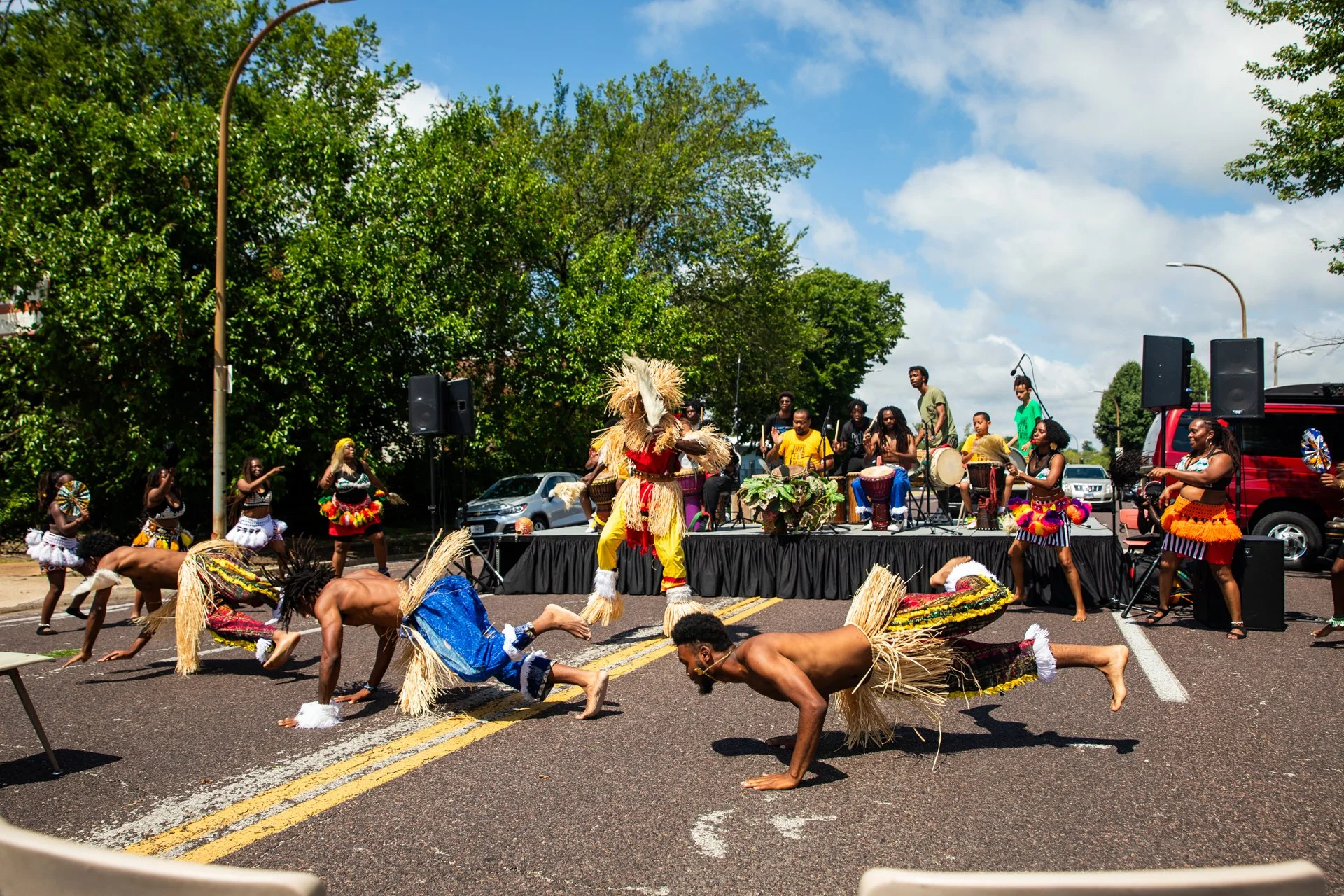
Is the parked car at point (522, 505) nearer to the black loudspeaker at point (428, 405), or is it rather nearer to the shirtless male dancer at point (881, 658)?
the black loudspeaker at point (428, 405)

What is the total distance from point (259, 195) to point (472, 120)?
638cm

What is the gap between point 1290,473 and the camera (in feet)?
43.3

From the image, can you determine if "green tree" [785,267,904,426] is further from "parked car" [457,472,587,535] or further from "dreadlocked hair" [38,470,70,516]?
"dreadlocked hair" [38,470,70,516]

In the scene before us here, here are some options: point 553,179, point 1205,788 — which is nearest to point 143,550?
point 1205,788

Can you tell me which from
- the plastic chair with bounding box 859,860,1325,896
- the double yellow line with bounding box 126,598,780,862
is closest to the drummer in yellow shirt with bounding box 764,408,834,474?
the double yellow line with bounding box 126,598,780,862

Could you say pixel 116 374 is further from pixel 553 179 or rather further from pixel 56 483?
pixel 553 179

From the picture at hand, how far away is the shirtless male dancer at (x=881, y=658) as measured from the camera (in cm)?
427

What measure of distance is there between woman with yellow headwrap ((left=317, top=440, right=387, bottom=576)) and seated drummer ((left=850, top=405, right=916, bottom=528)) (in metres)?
5.94

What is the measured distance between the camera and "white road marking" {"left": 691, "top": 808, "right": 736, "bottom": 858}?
3.63 meters

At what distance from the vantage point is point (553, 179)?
27.7m

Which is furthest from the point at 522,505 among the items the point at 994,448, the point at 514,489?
the point at 994,448

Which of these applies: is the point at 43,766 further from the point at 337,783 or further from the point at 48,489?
the point at 48,489

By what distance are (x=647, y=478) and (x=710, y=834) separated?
4.16 meters

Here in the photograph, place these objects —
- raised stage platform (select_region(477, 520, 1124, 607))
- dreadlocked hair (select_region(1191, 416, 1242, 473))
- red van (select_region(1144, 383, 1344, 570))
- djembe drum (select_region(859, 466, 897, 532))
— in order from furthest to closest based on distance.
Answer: red van (select_region(1144, 383, 1344, 570)), djembe drum (select_region(859, 466, 897, 532)), raised stage platform (select_region(477, 520, 1124, 607)), dreadlocked hair (select_region(1191, 416, 1242, 473))
